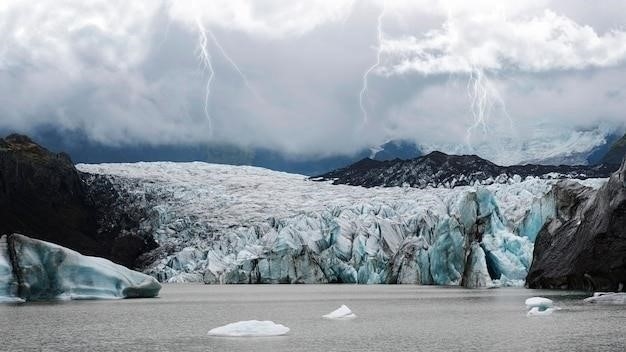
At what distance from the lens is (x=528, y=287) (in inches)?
2175

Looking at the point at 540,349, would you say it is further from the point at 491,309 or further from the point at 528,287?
the point at 528,287

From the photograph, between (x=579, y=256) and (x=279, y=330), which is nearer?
(x=279, y=330)

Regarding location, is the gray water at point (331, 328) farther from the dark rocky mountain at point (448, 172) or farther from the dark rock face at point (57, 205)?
the dark rocky mountain at point (448, 172)

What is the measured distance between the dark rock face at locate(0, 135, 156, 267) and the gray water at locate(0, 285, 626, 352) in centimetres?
9617

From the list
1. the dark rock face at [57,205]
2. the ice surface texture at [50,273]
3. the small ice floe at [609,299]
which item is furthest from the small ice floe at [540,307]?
the dark rock face at [57,205]

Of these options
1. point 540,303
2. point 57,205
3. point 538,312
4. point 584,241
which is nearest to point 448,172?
point 57,205

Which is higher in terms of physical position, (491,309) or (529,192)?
(529,192)

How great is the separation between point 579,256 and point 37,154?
122991 mm

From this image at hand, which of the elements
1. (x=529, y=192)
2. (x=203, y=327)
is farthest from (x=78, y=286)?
(x=529, y=192)

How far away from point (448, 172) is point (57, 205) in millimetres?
91455

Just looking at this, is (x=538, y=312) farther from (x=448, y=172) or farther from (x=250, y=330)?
(x=448, y=172)

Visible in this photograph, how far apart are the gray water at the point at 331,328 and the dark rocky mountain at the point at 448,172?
128778 millimetres

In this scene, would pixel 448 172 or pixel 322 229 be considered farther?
pixel 448 172

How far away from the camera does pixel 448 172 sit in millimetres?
180250
